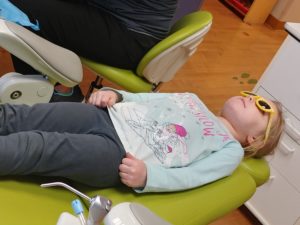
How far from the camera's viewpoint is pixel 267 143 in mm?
1258

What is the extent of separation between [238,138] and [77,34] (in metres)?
0.66

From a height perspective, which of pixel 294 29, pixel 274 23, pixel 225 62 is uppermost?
pixel 294 29

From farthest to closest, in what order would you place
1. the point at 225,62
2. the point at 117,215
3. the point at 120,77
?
the point at 225,62, the point at 120,77, the point at 117,215

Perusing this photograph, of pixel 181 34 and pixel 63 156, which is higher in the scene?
pixel 181 34

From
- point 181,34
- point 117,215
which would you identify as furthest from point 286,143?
point 117,215

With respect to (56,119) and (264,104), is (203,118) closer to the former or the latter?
(264,104)

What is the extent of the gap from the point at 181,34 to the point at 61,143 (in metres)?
0.57

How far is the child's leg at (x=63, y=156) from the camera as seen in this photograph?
0.87 m

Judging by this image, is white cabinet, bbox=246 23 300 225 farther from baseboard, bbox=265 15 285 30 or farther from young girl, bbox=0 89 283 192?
baseboard, bbox=265 15 285 30

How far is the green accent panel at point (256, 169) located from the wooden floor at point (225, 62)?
1.91 ft

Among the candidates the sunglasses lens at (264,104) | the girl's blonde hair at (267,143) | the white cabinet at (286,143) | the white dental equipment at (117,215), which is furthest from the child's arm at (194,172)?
the white cabinet at (286,143)

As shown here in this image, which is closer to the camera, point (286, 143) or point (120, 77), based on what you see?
point (120, 77)

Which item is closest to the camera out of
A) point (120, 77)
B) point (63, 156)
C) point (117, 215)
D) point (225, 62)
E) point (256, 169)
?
point (117, 215)

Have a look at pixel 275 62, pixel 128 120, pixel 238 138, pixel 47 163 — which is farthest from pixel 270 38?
pixel 47 163
